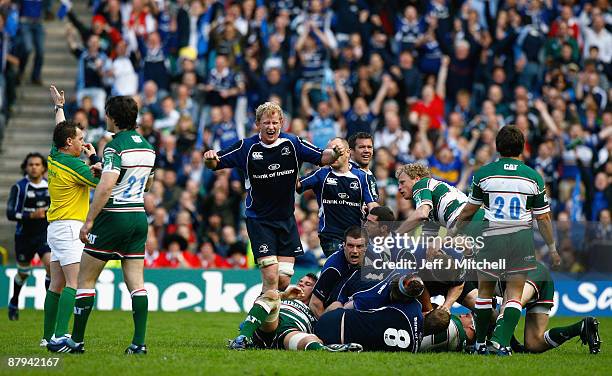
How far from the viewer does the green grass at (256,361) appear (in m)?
10.2

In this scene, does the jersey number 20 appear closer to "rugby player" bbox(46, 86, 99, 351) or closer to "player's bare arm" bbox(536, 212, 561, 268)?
"player's bare arm" bbox(536, 212, 561, 268)

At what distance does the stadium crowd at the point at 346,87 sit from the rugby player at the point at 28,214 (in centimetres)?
364

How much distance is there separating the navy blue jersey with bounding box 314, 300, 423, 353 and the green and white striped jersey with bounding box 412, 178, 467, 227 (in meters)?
1.49

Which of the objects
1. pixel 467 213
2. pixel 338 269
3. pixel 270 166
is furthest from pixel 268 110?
pixel 467 213

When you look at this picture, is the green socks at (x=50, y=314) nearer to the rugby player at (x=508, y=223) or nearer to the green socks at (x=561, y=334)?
the rugby player at (x=508, y=223)

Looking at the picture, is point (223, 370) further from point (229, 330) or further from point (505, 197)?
point (229, 330)

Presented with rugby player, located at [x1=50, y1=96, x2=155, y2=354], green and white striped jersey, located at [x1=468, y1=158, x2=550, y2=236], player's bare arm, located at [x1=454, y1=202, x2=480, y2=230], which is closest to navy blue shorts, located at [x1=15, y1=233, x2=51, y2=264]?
rugby player, located at [x1=50, y1=96, x2=155, y2=354]

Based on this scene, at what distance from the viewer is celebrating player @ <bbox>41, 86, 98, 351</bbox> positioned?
476 inches

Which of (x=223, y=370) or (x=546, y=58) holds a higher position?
(x=546, y=58)

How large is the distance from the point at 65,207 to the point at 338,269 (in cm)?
328

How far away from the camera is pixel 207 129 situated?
23.8m

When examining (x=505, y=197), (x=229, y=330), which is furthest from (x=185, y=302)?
(x=505, y=197)

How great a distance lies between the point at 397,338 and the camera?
1217cm

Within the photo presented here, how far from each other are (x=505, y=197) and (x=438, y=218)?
150cm
